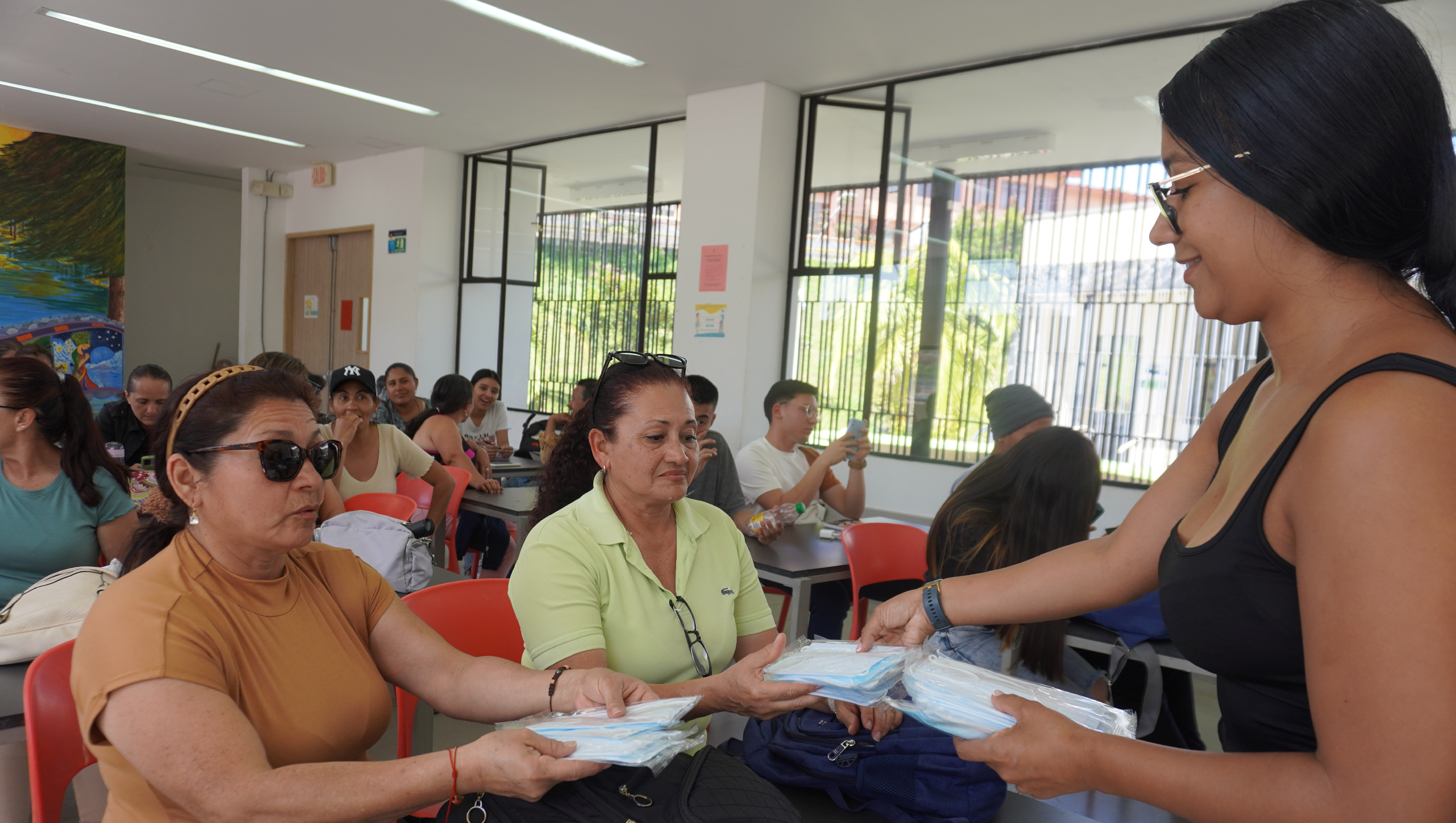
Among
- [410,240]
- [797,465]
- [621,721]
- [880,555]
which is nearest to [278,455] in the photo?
[621,721]

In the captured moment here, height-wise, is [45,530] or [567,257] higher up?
[567,257]

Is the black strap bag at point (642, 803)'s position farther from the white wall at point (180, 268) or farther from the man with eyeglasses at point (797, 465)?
the white wall at point (180, 268)

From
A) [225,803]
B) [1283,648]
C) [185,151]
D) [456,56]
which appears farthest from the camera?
[185,151]

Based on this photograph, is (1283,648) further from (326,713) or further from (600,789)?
(326,713)

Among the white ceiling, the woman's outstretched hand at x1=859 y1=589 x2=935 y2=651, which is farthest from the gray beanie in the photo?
the woman's outstretched hand at x1=859 y1=589 x2=935 y2=651

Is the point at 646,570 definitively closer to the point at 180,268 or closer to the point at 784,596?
the point at 784,596

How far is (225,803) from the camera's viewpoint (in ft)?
3.97

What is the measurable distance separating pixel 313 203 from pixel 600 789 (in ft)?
36.0

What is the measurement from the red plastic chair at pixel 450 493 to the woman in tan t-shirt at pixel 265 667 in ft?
9.63

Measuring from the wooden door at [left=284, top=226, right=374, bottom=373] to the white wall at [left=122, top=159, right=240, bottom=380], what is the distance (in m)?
1.90

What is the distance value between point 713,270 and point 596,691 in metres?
5.43

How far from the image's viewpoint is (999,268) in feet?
18.7

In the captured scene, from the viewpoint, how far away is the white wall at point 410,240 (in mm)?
9211

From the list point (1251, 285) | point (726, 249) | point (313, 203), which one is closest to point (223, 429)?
point (1251, 285)
